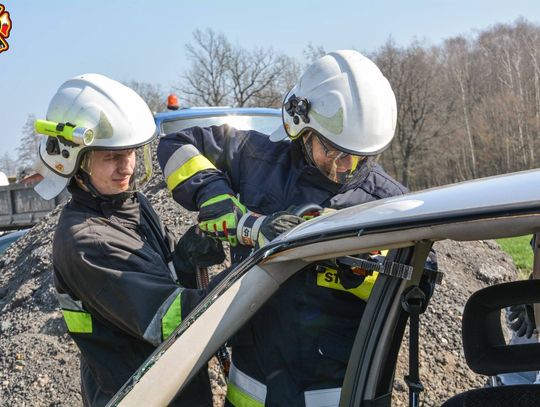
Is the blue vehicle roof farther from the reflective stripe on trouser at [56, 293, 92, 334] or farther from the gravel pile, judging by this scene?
the reflective stripe on trouser at [56, 293, 92, 334]

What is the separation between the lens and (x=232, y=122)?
7.12 m

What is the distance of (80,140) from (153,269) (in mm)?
521

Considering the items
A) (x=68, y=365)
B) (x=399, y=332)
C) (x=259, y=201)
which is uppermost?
(x=259, y=201)

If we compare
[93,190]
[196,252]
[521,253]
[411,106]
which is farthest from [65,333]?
[411,106]

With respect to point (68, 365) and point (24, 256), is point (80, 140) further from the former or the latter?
point (24, 256)

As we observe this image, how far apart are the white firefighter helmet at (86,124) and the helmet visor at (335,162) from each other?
2.02ft

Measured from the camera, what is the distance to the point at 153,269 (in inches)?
77.9

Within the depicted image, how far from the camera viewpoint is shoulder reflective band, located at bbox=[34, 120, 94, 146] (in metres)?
2.15

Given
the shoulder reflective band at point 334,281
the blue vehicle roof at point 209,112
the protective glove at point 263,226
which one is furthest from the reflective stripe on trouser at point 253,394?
the blue vehicle roof at point 209,112

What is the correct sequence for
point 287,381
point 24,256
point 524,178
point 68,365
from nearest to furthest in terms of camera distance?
point 524,178 < point 287,381 < point 68,365 < point 24,256

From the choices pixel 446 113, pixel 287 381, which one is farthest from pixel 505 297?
pixel 446 113

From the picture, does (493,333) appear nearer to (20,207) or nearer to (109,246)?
(109,246)

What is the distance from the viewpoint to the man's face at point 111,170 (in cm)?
219

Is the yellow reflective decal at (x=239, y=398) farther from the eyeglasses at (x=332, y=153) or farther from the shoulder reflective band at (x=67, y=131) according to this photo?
the shoulder reflective band at (x=67, y=131)
